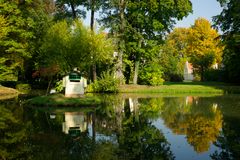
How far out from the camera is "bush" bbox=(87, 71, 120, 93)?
37.3 m

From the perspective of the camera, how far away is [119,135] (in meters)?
13.0

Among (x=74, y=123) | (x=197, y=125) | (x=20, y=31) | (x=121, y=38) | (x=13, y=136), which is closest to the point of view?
(x=13, y=136)

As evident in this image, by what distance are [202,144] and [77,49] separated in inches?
745

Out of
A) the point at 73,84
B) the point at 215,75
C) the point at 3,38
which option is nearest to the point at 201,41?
→ the point at 215,75

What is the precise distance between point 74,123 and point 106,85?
70.6 ft

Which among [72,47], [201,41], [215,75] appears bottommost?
[215,75]

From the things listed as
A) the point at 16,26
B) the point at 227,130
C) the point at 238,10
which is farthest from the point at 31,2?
the point at 227,130

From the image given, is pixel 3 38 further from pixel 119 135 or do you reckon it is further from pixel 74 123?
pixel 119 135

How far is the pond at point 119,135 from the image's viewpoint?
10062 millimetres

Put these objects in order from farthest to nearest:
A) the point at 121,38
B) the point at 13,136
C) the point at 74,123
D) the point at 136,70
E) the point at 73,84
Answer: the point at 136,70 → the point at 121,38 → the point at 73,84 → the point at 74,123 → the point at 13,136

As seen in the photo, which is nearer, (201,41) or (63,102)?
(63,102)

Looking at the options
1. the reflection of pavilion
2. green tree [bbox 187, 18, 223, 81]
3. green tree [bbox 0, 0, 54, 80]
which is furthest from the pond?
green tree [bbox 187, 18, 223, 81]

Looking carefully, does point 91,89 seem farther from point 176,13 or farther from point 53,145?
point 53,145

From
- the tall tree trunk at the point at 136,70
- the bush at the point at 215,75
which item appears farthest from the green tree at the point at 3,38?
the bush at the point at 215,75
